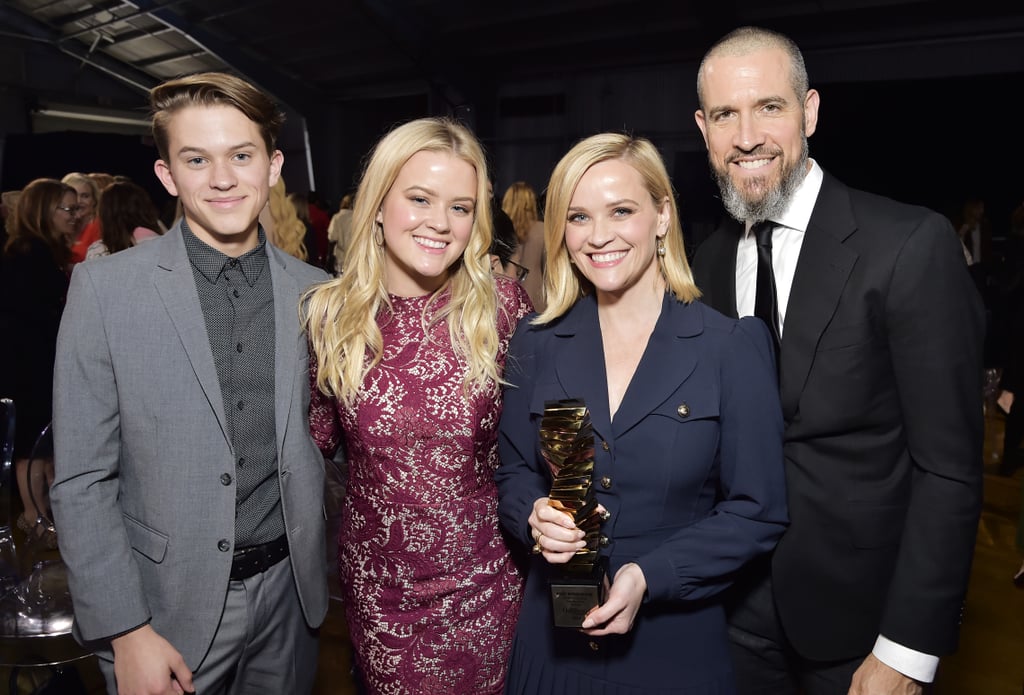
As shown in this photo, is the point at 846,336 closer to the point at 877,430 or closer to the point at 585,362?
the point at 877,430

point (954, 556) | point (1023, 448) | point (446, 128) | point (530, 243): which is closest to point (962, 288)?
point (954, 556)

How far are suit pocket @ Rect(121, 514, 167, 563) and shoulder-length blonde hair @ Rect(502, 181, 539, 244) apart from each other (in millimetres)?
4025

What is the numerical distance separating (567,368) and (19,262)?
4066 mm

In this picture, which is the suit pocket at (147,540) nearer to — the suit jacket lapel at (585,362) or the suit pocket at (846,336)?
the suit jacket lapel at (585,362)

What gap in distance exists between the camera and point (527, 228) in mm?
5238

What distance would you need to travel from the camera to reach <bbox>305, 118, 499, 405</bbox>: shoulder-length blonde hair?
5.50 feet

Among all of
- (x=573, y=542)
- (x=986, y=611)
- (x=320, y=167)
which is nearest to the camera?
(x=573, y=542)

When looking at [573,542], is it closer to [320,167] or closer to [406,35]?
[406,35]

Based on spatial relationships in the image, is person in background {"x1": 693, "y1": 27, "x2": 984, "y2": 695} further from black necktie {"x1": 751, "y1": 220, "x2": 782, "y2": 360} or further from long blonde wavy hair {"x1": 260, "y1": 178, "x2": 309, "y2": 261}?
long blonde wavy hair {"x1": 260, "y1": 178, "x2": 309, "y2": 261}

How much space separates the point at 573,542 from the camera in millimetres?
1212

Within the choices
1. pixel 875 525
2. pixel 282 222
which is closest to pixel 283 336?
pixel 875 525

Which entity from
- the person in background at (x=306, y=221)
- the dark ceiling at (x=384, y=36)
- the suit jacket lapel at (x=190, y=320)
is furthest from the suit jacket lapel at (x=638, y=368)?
the dark ceiling at (x=384, y=36)

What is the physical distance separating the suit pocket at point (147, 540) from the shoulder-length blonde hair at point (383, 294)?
18.4 inches

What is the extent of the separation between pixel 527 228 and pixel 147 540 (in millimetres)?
4091
